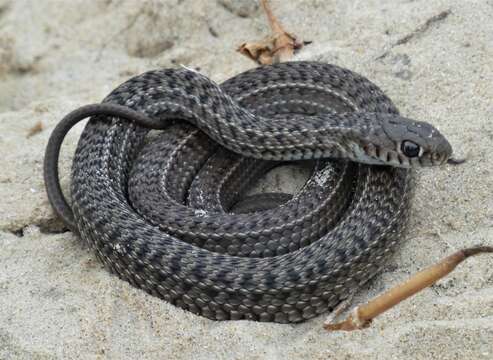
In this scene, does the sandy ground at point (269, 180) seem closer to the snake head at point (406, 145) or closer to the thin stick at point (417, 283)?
the thin stick at point (417, 283)

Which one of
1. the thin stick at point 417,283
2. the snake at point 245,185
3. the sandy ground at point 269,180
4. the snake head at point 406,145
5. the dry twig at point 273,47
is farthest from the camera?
the dry twig at point 273,47

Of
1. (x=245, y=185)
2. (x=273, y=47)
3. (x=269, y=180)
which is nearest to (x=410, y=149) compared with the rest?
(x=269, y=180)

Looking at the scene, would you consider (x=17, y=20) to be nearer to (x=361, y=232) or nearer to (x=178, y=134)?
(x=178, y=134)

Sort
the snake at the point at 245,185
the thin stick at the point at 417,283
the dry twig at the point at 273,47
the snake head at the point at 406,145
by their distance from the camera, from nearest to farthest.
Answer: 1. the thin stick at the point at 417,283
2. the snake at the point at 245,185
3. the snake head at the point at 406,145
4. the dry twig at the point at 273,47

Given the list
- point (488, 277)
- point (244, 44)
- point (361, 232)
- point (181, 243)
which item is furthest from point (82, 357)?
point (244, 44)

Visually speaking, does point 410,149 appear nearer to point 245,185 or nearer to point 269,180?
point 269,180

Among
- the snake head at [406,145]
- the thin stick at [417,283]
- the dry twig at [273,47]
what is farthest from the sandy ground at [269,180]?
the snake head at [406,145]

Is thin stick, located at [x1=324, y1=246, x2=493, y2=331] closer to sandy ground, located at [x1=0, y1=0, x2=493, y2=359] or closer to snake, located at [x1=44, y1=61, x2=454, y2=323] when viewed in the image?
sandy ground, located at [x1=0, y1=0, x2=493, y2=359]
